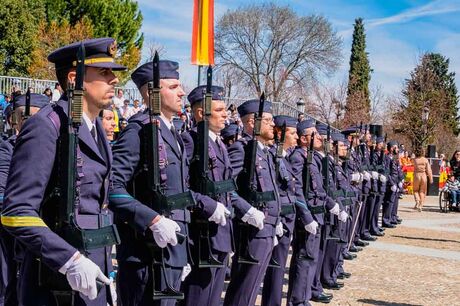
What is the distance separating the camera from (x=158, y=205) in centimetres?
380

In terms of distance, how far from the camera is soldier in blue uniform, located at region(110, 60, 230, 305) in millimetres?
3674

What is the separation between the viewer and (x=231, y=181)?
479 cm

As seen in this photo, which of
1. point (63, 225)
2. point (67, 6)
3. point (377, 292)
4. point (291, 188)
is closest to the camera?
point (63, 225)

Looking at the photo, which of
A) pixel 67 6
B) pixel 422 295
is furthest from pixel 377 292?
pixel 67 6

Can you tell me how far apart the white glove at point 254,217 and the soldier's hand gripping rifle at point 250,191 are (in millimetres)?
292

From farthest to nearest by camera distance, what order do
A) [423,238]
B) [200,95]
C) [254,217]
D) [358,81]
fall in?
[358,81] → [423,238] → [200,95] → [254,217]

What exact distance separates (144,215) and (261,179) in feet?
6.95

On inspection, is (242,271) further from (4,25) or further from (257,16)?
(257,16)

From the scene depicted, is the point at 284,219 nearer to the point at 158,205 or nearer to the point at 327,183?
the point at 327,183

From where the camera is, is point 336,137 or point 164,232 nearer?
point 164,232

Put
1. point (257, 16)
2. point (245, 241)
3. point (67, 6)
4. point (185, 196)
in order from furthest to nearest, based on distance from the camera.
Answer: point (257, 16)
point (67, 6)
point (245, 241)
point (185, 196)

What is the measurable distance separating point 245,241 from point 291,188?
1159 millimetres

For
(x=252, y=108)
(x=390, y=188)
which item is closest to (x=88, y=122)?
(x=252, y=108)

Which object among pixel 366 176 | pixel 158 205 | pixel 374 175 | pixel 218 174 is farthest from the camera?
pixel 374 175
